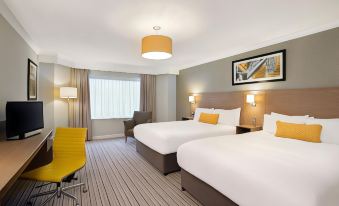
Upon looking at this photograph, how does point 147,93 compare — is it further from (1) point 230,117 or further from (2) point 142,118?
(1) point 230,117

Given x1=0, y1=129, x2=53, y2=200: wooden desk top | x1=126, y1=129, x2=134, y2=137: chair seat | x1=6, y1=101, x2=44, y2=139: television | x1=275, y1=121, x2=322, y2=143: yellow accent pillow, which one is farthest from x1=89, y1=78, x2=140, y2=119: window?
x1=275, y1=121, x2=322, y2=143: yellow accent pillow

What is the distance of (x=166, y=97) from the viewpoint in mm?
6656

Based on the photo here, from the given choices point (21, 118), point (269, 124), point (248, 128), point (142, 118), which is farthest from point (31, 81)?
point (269, 124)

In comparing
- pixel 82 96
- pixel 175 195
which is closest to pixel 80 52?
pixel 82 96

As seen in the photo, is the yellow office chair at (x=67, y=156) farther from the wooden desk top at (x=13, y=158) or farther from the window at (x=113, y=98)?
the window at (x=113, y=98)

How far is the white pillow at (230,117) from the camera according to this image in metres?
4.20

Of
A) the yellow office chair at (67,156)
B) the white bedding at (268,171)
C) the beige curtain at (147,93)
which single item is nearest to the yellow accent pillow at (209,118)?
the white bedding at (268,171)

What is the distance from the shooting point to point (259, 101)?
391 cm

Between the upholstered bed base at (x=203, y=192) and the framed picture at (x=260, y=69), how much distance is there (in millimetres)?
2721

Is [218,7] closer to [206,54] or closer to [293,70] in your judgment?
[293,70]

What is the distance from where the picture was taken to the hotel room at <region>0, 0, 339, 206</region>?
1737 mm

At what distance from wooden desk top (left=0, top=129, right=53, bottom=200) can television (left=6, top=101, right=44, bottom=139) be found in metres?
0.14

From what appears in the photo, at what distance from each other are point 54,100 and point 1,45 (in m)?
2.94

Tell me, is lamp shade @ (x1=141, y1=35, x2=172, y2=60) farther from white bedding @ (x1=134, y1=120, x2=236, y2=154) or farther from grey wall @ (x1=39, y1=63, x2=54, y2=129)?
grey wall @ (x1=39, y1=63, x2=54, y2=129)
